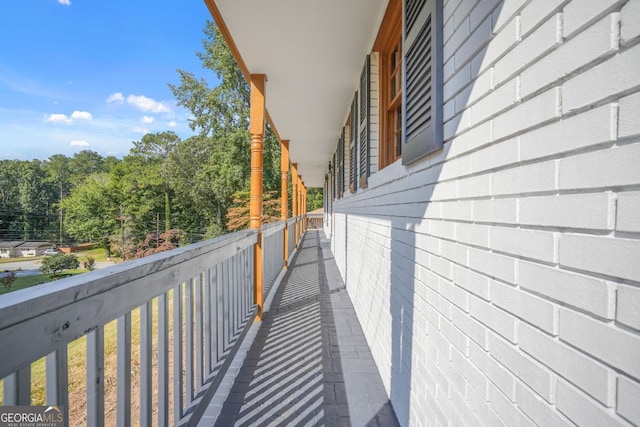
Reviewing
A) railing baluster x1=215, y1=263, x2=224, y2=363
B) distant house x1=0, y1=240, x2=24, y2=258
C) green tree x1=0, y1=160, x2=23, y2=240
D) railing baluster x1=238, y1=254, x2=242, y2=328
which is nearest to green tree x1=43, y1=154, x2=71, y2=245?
green tree x1=0, y1=160, x2=23, y2=240

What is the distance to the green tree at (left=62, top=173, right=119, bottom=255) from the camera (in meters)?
24.5

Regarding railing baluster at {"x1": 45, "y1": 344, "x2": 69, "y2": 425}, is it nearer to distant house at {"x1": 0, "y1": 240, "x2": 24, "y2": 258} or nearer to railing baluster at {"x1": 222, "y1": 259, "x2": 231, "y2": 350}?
railing baluster at {"x1": 222, "y1": 259, "x2": 231, "y2": 350}

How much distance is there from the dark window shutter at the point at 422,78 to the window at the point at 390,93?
0.83 meters

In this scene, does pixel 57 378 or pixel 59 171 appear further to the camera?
pixel 59 171

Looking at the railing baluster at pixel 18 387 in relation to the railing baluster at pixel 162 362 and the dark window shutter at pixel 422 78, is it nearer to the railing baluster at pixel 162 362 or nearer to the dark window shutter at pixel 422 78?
the railing baluster at pixel 162 362

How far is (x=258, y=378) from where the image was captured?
2477 millimetres

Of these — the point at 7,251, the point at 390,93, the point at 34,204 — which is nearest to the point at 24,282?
the point at 7,251

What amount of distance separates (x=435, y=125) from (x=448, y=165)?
21 centimetres

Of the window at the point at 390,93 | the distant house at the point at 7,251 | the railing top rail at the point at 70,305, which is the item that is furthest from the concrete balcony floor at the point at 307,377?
the distant house at the point at 7,251

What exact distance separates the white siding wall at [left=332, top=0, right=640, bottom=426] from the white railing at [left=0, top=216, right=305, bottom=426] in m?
1.08

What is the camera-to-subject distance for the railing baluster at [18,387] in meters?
0.70

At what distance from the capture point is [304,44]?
329 cm

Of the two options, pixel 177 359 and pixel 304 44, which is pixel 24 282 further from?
pixel 304 44

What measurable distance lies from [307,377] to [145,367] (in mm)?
1464
